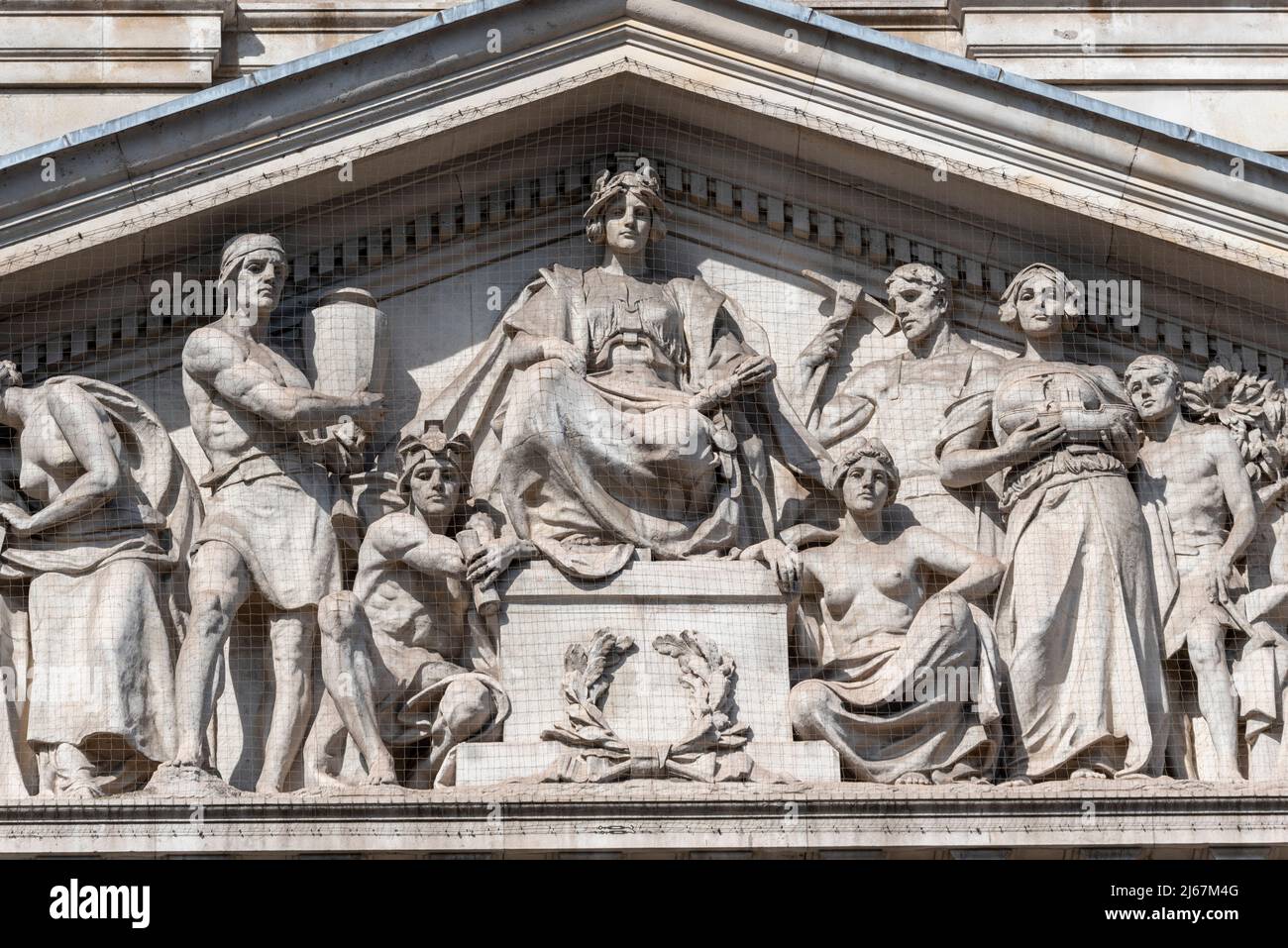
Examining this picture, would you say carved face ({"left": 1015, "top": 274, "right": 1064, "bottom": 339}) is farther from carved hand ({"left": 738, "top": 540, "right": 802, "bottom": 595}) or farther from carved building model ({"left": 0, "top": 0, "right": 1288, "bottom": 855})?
carved hand ({"left": 738, "top": 540, "right": 802, "bottom": 595})

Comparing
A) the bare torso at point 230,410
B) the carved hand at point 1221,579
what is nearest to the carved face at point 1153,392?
the carved hand at point 1221,579

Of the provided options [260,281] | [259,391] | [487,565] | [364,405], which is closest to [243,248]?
[260,281]

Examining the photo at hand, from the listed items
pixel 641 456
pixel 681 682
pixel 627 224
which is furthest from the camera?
pixel 627 224

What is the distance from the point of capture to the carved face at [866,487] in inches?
543

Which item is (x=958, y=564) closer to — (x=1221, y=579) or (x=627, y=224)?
(x=1221, y=579)

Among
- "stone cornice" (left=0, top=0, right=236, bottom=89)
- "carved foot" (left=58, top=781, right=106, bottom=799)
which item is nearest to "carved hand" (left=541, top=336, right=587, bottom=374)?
"carved foot" (left=58, top=781, right=106, bottom=799)

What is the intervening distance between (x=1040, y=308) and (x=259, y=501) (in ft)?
12.8

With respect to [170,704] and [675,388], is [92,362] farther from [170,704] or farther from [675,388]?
[675,388]

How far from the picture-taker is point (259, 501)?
44.8ft

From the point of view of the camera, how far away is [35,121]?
679 inches

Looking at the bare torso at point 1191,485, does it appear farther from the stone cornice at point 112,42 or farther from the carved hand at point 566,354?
the stone cornice at point 112,42
